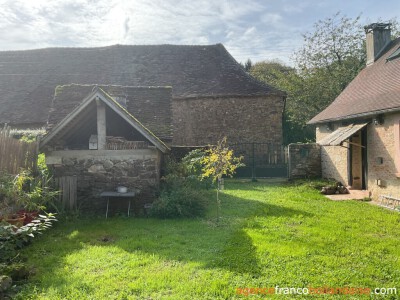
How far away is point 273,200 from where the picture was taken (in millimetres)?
11695

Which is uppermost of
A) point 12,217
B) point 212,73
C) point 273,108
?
point 212,73

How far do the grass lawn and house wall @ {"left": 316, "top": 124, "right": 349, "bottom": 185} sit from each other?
4.88 meters

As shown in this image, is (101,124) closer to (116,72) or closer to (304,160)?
(304,160)

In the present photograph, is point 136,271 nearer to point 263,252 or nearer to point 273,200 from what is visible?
point 263,252

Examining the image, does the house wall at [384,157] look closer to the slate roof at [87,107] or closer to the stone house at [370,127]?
the stone house at [370,127]

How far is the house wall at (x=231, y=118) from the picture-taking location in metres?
20.6

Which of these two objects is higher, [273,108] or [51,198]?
[273,108]

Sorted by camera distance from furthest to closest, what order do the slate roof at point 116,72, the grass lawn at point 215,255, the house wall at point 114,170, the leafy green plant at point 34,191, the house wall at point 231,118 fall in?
the house wall at point 231,118 → the slate roof at point 116,72 → the house wall at point 114,170 → the leafy green plant at point 34,191 → the grass lawn at point 215,255

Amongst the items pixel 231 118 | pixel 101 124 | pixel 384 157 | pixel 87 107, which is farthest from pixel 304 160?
pixel 87 107

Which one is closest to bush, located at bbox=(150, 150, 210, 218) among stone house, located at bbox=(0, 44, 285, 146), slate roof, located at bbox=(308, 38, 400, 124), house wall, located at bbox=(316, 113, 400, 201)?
house wall, located at bbox=(316, 113, 400, 201)

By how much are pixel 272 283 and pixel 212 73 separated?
60.9 ft

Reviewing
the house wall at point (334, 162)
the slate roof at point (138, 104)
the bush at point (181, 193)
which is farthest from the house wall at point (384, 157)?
the slate roof at point (138, 104)

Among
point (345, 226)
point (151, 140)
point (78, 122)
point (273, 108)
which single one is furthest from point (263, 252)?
point (273, 108)

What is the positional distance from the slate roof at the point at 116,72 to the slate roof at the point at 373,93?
4726 millimetres
